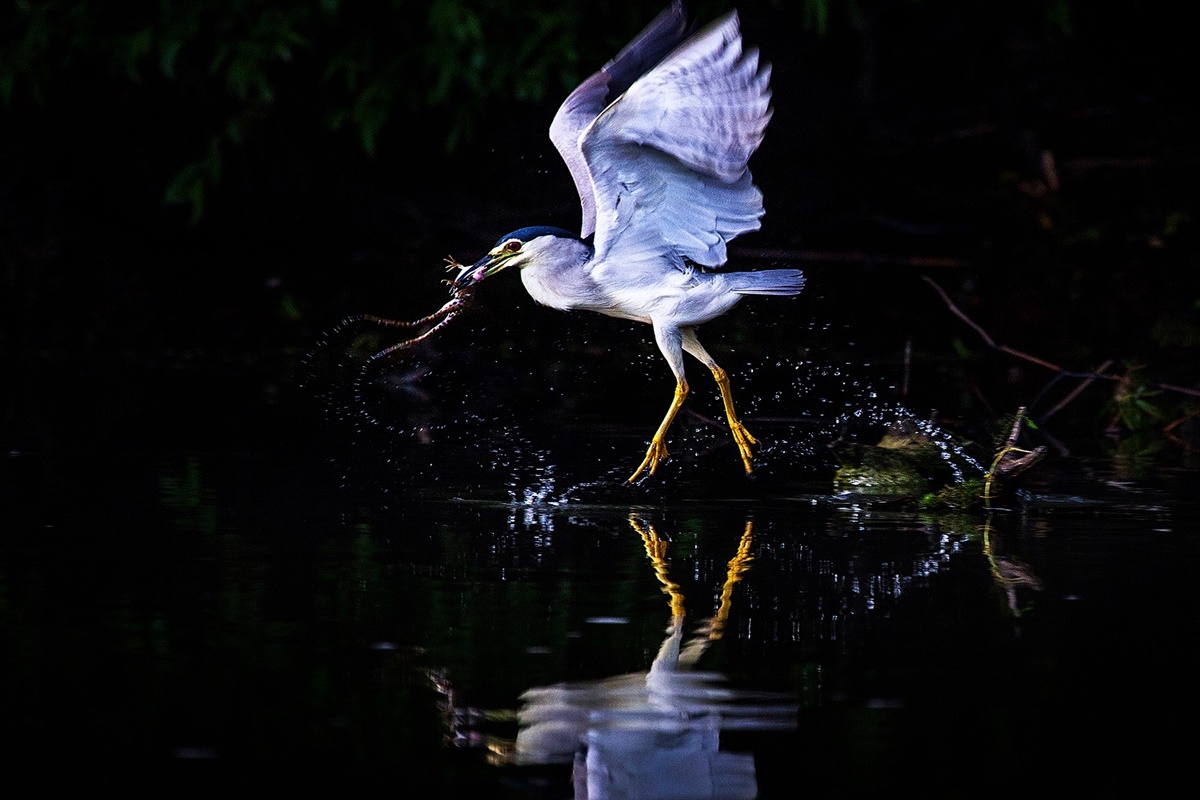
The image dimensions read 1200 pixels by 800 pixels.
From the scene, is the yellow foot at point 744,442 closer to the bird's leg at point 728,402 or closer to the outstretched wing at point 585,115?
the bird's leg at point 728,402

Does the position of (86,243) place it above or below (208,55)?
below

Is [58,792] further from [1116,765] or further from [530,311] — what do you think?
[530,311]

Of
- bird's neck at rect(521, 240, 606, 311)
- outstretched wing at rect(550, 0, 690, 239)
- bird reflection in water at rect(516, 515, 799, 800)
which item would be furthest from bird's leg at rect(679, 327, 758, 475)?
bird reflection in water at rect(516, 515, 799, 800)

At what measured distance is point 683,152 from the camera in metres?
7.04

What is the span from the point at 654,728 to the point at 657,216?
409cm

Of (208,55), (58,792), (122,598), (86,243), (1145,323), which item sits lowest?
(58,792)

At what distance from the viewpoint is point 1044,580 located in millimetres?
5258

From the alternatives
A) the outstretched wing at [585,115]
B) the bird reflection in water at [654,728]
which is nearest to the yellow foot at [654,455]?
the outstretched wing at [585,115]

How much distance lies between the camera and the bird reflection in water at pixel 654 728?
11.2 ft

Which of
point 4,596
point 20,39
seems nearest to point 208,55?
point 20,39

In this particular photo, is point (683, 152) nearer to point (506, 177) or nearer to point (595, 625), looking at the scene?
point (595, 625)

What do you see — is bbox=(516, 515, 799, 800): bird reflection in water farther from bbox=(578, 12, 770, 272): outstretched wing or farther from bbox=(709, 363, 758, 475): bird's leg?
bbox=(709, 363, 758, 475): bird's leg

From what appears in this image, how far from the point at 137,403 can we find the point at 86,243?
508 centimetres

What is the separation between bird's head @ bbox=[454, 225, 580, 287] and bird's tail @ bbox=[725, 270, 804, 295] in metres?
0.66
